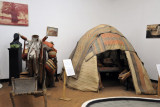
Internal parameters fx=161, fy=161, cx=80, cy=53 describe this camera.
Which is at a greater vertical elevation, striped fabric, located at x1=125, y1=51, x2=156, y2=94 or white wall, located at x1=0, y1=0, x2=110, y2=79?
white wall, located at x1=0, y1=0, x2=110, y2=79

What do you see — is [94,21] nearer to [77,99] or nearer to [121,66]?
[121,66]

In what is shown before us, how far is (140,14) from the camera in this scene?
20.2 ft

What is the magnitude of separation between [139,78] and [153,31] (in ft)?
6.91

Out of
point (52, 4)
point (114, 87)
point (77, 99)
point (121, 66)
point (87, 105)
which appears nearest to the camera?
point (87, 105)

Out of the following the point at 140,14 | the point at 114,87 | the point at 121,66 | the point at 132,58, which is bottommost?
the point at 114,87

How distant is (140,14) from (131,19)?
444 mm

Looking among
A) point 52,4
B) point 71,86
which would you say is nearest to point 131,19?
point 52,4

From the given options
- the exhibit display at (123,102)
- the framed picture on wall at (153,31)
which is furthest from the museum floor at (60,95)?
the framed picture on wall at (153,31)

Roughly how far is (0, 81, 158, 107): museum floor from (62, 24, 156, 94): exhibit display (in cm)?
25

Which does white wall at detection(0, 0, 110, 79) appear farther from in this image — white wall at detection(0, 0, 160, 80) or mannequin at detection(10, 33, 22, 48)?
mannequin at detection(10, 33, 22, 48)

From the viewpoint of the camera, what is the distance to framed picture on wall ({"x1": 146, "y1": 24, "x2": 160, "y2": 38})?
18.3ft

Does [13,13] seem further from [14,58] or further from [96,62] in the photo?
[96,62]

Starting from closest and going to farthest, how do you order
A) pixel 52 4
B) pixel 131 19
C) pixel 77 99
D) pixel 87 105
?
pixel 87 105 → pixel 77 99 → pixel 52 4 → pixel 131 19

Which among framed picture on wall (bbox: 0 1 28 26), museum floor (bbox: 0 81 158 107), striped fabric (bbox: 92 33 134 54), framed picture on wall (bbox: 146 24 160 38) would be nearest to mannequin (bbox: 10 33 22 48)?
framed picture on wall (bbox: 0 1 28 26)
